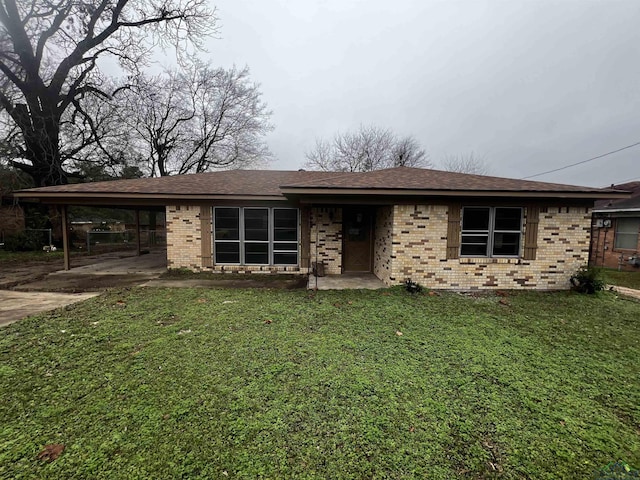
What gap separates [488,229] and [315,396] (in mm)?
6448

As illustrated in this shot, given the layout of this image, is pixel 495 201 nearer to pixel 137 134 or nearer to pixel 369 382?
pixel 369 382

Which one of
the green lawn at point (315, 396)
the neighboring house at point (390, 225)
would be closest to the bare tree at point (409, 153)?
the neighboring house at point (390, 225)

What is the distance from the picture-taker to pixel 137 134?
851 inches

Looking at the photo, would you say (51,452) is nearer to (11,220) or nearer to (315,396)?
(315,396)

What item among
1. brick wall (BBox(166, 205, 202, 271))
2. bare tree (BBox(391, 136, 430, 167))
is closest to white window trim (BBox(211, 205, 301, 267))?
brick wall (BBox(166, 205, 202, 271))

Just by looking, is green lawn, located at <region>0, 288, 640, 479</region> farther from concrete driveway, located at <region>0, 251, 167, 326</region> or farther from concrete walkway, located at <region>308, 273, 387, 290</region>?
concrete walkway, located at <region>308, 273, 387, 290</region>

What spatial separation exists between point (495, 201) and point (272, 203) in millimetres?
6057

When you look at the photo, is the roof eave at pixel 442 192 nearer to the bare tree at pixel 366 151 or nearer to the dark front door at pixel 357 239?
the dark front door at pixel 357 239

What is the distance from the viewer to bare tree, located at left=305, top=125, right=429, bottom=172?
26859 millimetres

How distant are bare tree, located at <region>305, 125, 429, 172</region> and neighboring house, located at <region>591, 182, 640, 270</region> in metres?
15.8

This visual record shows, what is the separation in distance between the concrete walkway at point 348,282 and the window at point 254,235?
1.46 meters

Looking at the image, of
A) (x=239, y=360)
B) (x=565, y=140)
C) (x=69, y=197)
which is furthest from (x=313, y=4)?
(x=565, y=140)

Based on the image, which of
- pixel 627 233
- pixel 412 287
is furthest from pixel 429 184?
pixel 627 233

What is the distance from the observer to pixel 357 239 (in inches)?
357
